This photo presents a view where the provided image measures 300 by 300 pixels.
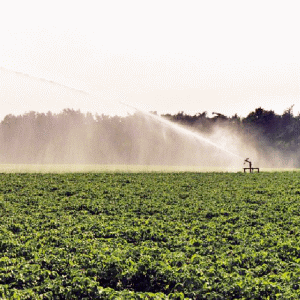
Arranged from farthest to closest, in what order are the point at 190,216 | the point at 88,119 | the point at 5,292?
the point at 88,119, the point at 190,216, the point at 5,292

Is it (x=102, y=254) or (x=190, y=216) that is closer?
(x=102, y=254)

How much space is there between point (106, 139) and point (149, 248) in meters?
68.8

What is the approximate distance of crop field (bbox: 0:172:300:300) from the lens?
25.7ft

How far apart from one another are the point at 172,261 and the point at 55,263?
282 cm

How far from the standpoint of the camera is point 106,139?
78625 mm

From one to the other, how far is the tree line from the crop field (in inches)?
1822

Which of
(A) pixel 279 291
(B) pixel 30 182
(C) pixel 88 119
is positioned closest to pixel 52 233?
(A) pixel 279 291

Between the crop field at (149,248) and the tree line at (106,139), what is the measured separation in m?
46.3

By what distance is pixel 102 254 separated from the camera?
9.95 metres

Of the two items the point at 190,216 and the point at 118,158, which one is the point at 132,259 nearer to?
the point at 190,216

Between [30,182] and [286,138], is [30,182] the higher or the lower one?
the lower one

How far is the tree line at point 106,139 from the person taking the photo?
235 feet

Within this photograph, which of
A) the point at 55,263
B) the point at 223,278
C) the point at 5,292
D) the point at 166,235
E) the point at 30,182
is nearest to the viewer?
the point at 5,292

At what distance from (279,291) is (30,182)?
24284 mm
